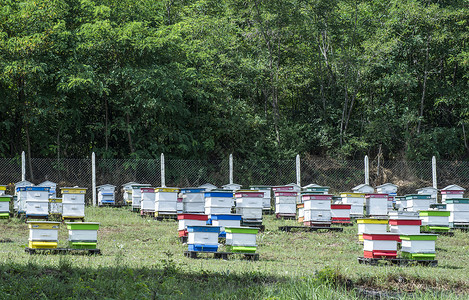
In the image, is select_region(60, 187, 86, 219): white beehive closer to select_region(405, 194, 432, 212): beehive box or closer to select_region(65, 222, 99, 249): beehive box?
select_region(65, 222, 99, 249): beehive box

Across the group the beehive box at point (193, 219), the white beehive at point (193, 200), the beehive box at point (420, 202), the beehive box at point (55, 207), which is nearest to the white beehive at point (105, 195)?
the beehive box at point (55, 207)

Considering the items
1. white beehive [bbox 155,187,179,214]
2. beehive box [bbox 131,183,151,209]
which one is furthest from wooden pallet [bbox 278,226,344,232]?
beehive box [bbox 131,183,151,209]

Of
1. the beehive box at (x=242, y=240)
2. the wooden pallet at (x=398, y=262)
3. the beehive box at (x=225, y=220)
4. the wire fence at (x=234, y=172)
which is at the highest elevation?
the wire fence at (x=234, y=172)

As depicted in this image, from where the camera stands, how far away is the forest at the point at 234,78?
2364cm

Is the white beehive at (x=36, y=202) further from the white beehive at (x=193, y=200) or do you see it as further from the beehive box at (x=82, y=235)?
the beehive box at (x=82, y=235)

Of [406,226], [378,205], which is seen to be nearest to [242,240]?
[406,226]

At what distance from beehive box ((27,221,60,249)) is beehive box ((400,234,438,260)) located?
7.29 metres

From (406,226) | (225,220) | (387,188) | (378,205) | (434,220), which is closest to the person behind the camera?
(406,226)

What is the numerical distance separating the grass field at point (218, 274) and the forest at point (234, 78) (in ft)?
36.4

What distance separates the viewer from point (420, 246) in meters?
11.0

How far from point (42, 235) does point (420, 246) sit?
7.80 m

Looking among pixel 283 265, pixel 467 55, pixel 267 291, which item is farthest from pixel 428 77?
pixel 267 291

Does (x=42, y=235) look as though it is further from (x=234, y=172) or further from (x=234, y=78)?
(x=234, y=78)

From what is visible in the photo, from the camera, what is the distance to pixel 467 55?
90.5 ft
